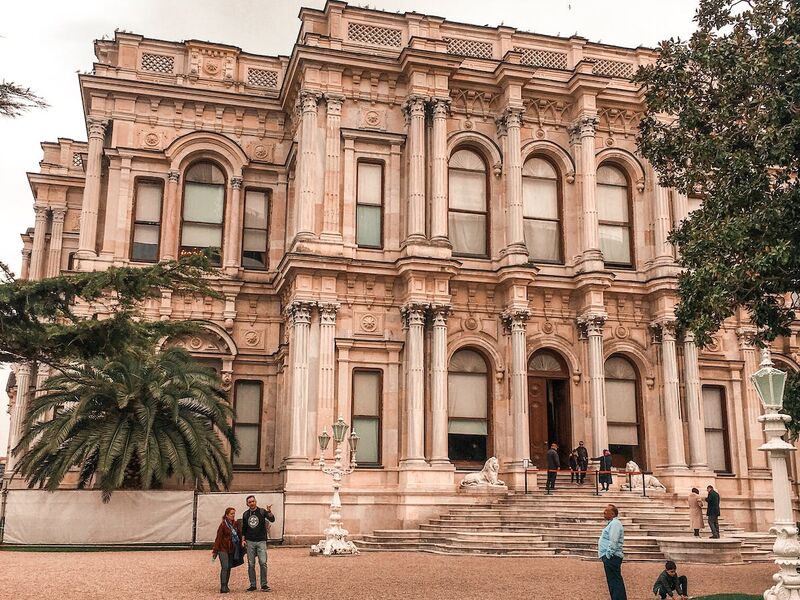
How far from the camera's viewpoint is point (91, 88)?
1100 inches

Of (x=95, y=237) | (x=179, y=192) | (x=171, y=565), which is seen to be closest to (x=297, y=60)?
(x=179, y=192)

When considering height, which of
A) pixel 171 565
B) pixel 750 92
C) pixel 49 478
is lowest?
pixel 171 565

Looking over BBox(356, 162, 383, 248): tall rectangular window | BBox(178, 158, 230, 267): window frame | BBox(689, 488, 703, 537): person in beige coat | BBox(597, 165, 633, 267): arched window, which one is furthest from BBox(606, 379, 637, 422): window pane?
BBox(178, 158, 230, 267): window frame

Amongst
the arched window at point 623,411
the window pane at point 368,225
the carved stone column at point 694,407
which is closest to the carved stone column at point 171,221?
the window pane at point 368,225

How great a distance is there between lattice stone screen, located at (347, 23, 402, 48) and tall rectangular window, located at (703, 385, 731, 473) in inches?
578

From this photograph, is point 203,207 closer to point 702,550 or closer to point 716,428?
point 716,428

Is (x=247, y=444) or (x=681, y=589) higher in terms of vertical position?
(x=247, y=444)

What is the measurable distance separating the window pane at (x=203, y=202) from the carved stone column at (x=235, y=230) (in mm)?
513

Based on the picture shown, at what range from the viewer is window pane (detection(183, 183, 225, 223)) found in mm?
28609

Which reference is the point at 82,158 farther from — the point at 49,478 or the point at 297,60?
the point at 49,478

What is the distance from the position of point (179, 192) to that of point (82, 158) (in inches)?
447

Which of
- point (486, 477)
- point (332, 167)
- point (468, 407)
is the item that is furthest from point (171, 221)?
point (486, 477)

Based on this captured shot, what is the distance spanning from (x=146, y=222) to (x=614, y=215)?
1499 cm

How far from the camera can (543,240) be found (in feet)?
92.5
